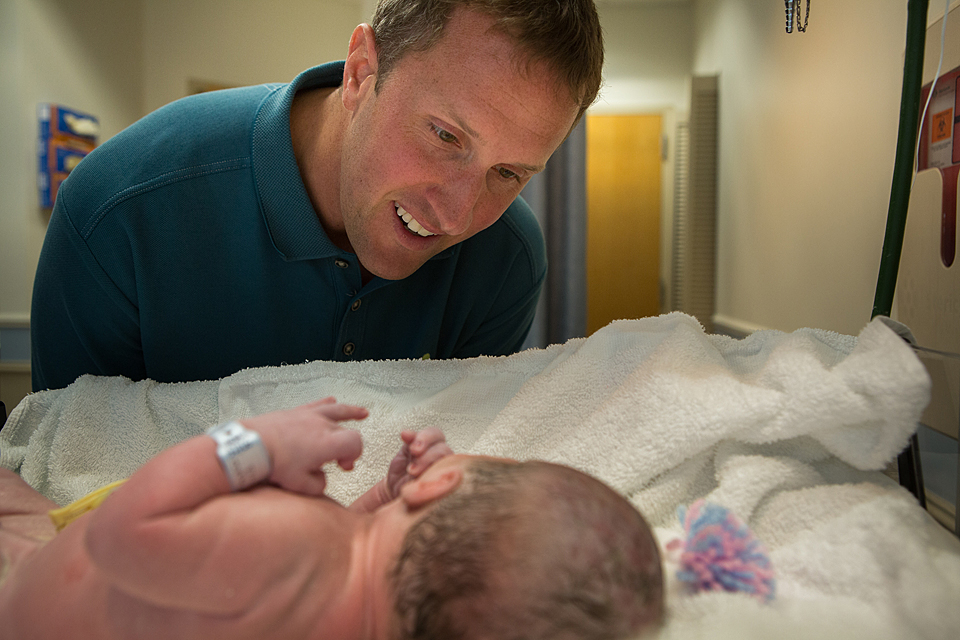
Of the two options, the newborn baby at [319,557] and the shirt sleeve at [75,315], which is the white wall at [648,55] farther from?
the newborn baby at [319,557]

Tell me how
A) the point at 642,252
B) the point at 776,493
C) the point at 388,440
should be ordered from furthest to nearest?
the point at 642,252 → the point at 388,440 → the point at 776,493

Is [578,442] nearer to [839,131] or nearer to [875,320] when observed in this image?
[875,320]

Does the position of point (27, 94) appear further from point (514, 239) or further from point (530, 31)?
point (530, 31)

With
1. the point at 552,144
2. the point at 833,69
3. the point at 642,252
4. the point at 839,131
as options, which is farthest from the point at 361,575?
the point at 642,252

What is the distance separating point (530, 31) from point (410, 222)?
34cm

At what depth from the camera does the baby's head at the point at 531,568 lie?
545 millimetres

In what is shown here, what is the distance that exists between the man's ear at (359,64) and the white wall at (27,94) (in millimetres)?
2466

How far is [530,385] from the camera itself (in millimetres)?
953

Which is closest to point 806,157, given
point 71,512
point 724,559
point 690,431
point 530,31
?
point 530,31

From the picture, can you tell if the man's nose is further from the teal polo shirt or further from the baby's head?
the baby's head

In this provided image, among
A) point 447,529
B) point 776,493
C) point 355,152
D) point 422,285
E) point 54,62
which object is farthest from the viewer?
point 54,62

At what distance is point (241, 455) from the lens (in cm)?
60

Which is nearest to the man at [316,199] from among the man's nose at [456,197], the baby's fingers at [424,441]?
the man's nose at [456,197]

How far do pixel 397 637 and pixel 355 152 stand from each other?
2.39 feet
